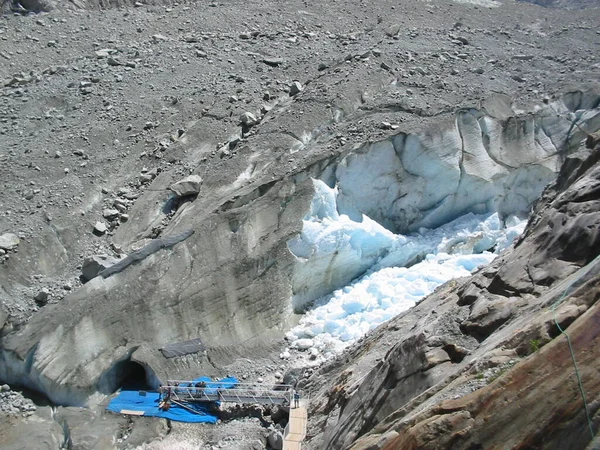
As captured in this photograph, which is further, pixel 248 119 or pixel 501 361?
pixel 248 119

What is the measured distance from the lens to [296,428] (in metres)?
12.1

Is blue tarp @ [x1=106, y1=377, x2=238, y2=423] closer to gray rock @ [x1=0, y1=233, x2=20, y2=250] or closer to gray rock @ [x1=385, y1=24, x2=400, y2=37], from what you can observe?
gray rock @ [x1=0, y1=233, x2=20, y2=250]

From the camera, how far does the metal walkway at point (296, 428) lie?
1162 centimetres

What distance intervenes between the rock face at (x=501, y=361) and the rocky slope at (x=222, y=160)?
31cm

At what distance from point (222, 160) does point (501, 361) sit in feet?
39.8

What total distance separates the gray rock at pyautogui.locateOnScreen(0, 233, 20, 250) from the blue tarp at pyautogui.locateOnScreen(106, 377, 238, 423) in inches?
179

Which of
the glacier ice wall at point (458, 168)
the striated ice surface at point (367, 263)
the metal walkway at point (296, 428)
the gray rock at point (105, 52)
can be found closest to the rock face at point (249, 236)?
the glacier ice wall at point (458, 168)

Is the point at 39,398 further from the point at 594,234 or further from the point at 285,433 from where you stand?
the point at 594,234

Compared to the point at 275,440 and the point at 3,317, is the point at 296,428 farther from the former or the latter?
the point at 3,317

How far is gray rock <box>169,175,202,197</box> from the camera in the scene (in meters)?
17.2

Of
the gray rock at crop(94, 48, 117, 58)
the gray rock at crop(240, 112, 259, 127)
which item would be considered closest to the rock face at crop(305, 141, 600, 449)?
the gray rock at crop(240, 112, 259, 127)

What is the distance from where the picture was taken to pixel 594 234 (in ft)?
30.0

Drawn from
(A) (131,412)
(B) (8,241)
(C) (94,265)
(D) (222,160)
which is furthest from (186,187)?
(A) (131,412)

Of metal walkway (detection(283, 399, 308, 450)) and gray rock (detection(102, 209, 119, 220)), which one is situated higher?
gray rock (detection(102, 209, 119, 220))
